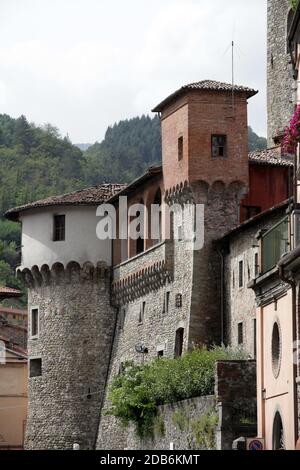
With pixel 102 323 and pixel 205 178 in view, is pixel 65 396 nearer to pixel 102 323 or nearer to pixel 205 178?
pixel 102 323

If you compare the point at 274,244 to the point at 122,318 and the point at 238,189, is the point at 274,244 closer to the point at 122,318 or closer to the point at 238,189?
the point at 238,189

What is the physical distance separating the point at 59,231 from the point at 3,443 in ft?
46.2

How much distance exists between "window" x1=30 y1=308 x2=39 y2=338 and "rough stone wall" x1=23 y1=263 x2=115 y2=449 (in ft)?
3.07

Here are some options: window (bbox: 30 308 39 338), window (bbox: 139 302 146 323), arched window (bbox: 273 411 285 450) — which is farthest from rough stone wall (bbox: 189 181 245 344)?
arched window (bbox: 273 411 285 450)

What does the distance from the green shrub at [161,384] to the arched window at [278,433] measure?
1401 centimetres

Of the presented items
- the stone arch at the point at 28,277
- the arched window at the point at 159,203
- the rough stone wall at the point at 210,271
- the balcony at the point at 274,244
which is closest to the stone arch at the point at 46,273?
the stone arch at the point at 28,277

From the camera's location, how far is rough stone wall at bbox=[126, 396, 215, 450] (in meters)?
54.4

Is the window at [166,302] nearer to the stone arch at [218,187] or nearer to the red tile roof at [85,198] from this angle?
the stone arch at [218,187]

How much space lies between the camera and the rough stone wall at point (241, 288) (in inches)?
2435

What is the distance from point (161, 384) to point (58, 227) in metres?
18.4

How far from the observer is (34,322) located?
78.6 meters

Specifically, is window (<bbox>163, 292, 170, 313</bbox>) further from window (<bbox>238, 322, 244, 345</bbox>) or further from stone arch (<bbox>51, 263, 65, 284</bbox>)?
stone arch (<bbox>51, 263, 65, 284</bbox>)

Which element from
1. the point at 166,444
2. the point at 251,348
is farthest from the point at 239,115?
the point at 166,444

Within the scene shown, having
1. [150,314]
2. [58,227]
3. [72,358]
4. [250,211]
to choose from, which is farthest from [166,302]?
[58,227]
